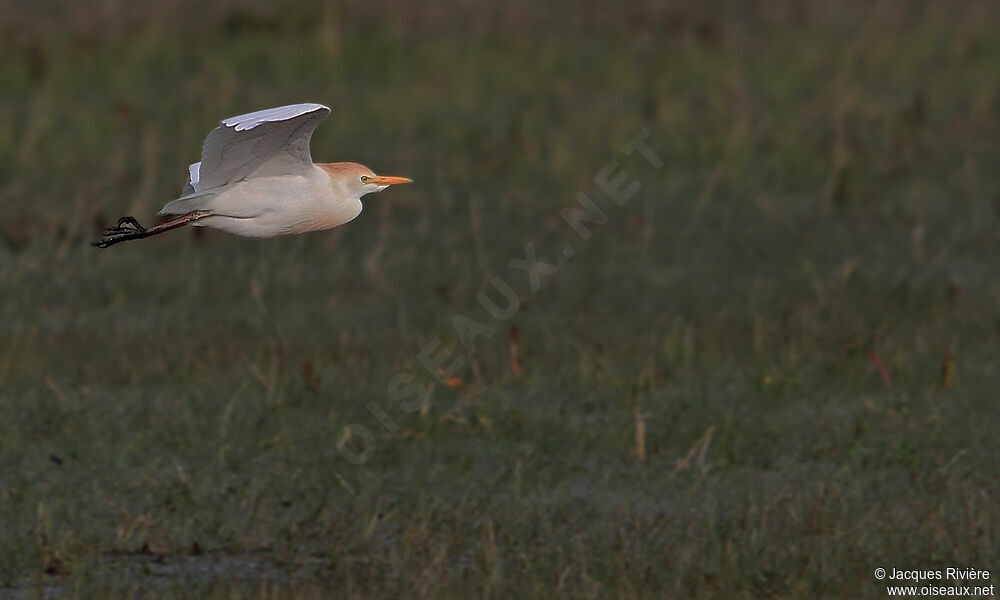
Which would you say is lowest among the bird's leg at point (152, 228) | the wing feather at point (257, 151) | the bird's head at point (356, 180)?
the bird's leg at point (152, 228)

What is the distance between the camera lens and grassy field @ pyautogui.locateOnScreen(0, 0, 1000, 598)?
5875 mm

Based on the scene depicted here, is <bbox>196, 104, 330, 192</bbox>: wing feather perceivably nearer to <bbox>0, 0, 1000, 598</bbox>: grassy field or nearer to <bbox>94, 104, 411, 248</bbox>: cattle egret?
<bbox>94, 104, 411, 248</bbox>: cattle egret

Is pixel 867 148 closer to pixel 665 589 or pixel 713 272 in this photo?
pixel 713 272

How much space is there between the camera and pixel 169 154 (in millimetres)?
11148

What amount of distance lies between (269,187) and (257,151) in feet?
0.48

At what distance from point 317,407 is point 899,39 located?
26.1 ft

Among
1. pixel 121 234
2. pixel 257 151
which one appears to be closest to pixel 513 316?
pixel 121 234

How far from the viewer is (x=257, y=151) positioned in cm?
495

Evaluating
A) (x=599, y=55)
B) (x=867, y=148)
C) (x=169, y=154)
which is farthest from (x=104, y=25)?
(x=867, y=148)

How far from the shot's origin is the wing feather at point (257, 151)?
481 centimetres

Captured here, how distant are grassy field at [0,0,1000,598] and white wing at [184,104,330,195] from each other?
136cm

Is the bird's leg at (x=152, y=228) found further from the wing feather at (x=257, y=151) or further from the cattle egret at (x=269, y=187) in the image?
the wing feather at (x=257, y=151)

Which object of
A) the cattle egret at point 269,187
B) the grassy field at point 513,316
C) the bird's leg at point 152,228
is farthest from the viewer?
the grassy field at point 513,316

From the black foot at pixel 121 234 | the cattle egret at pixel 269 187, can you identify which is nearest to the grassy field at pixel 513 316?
the black foot at pixel 121 234
